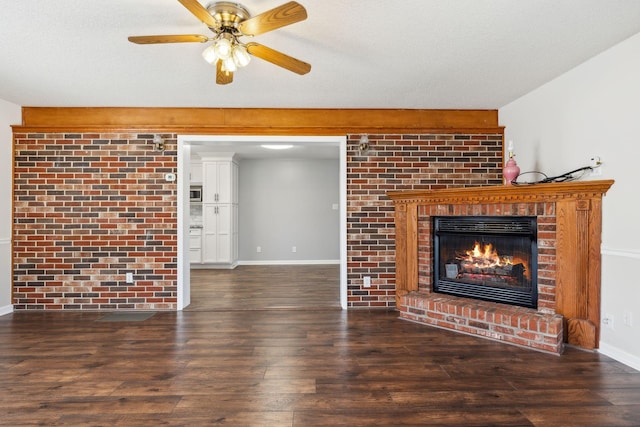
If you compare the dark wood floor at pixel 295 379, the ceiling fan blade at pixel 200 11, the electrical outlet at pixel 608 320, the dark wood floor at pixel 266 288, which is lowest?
the dark wood floor at pixel 266 288

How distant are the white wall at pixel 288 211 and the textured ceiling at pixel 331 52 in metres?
3.66

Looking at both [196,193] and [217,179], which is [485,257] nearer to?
[217,179]

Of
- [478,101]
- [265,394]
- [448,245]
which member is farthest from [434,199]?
[265,394]

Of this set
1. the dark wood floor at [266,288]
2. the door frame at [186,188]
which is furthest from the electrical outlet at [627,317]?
the dark wood floor at [266,288]

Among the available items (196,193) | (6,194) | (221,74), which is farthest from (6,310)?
(196,193)

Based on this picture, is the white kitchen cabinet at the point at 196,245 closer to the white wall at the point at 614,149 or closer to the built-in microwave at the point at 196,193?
the built-in microwave at the point at 196,193

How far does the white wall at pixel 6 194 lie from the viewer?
12.2 ft

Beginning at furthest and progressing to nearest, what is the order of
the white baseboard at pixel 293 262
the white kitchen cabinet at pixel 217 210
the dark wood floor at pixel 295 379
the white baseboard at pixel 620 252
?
the white baseboard at pixel 293 262
the white kitchen cabinet at pixel 217 210
the white baseboard at pixel 620 252
the dark wood floor at pixel 295 379

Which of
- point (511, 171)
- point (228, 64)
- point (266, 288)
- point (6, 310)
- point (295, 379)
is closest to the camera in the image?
point (228, 64)

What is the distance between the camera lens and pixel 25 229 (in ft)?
12.7

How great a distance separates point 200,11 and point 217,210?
5351mm

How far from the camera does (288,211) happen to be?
7496 mm

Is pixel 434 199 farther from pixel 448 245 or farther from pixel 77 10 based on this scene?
pixel 77 10

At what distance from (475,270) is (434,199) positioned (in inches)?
31.9
